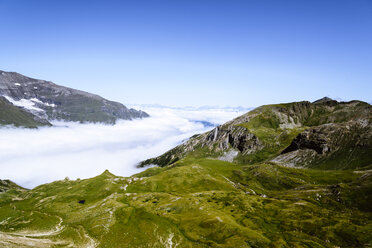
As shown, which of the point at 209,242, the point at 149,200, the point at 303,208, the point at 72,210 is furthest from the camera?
the point at 149,200

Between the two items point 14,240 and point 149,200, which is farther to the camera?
point 149,200

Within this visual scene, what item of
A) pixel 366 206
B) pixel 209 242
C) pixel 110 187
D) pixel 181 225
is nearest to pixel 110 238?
pixel 181 225

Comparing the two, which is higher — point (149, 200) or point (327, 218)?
point (327, 218)

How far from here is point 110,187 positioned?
18438 centimetres

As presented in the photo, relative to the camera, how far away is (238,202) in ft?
463

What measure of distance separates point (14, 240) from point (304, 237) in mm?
118426

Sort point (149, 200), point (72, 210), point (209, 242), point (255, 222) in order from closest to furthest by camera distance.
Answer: point (209, 242)
point (255, 222)
point (72, 210)
point (149, 200)

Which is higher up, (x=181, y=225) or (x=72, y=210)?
(x=181, y=225)

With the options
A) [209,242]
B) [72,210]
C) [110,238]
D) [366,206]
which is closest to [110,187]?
[72,210]

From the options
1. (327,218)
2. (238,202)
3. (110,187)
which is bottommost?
(110,187)

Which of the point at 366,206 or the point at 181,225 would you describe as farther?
the point at 366,206

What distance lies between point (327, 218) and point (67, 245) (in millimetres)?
124424

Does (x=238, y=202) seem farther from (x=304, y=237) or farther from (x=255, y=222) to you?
(x=304, y=237)

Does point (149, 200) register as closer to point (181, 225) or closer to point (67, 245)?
point (181, 225)
